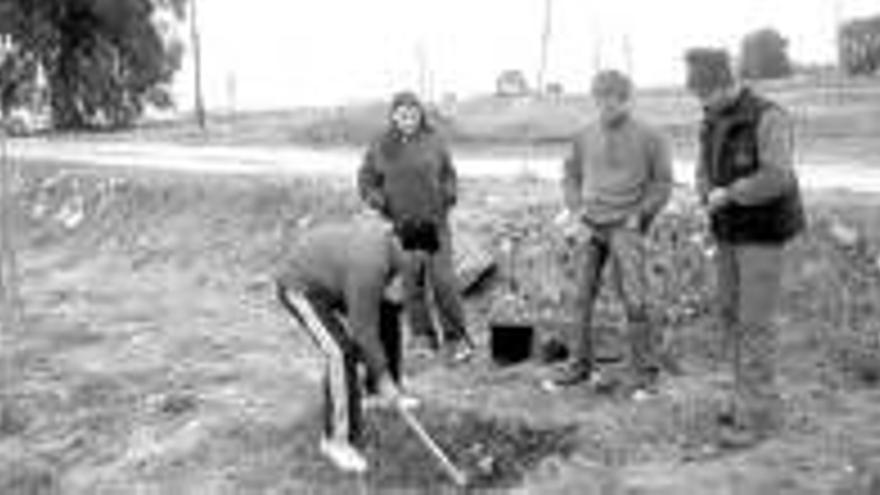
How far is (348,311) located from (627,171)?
2.24 meters

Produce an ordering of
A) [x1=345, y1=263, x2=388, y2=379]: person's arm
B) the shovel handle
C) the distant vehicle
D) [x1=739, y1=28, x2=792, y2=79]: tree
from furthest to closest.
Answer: the distant vehicle < [x1=739, y1=28, x2=792, y2=79]: tree < the shovel handle < [x1=345, y1=263, x2=388, y2=379]: person's arm

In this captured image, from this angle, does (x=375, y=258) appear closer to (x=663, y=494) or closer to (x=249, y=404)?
(x=663, y=494)

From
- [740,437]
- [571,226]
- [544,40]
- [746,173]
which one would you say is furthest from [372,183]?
[544,40]

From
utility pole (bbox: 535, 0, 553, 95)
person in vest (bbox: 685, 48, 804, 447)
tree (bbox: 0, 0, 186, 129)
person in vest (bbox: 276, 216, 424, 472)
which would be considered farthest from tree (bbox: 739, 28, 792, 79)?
person in vest (bbox: 276, 216, 424, 472)

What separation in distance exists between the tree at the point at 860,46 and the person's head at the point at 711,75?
2671cm

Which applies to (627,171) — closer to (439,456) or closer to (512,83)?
(439,456)

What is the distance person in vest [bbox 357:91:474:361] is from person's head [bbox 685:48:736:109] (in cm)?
251

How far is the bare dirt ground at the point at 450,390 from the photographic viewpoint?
7703mm

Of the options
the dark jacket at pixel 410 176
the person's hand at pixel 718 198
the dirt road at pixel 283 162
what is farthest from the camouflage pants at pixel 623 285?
the dirt road at pixel 283 162

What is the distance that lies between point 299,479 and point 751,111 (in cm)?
305

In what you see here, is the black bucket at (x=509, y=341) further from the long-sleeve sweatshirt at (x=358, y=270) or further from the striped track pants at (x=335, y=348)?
the long-sleeve sweatshirt at (x=358, y=270)

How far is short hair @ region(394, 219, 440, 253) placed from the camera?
9.74 meters

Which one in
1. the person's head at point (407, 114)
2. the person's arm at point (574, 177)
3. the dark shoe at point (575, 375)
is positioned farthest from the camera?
the person's head at point (407, 114)

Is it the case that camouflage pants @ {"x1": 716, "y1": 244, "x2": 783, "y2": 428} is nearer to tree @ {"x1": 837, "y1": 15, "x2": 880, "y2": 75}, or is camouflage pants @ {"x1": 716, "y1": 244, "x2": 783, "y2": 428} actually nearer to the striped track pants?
the striped track pants
